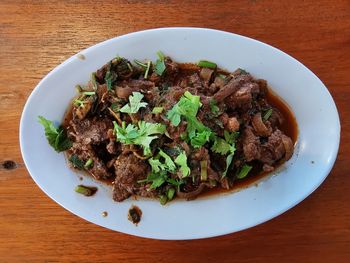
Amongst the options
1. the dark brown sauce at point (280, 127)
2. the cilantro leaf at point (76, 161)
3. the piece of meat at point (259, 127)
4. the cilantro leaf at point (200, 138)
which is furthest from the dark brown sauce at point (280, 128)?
the cilantro leaf at point (76, 161)

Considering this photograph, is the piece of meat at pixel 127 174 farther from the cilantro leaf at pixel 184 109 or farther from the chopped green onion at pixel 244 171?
the chopped green onion at pixel 244 171

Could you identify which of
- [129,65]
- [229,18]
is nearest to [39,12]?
[129,65]

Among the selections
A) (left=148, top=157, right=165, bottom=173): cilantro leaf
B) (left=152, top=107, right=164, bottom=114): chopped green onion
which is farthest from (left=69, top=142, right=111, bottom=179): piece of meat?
(left=152, top=107, right=164, bottom=114): chopped green onion

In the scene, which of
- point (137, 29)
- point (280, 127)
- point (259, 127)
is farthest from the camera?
point (137, 29)

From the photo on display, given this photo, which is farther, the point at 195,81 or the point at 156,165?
the point at 195,81

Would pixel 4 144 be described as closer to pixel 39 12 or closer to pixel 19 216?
pixel 19 216

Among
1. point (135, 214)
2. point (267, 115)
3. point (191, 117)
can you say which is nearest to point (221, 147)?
point (191, 117)

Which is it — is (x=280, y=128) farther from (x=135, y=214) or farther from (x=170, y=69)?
(x=135, y=214)
